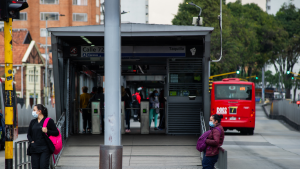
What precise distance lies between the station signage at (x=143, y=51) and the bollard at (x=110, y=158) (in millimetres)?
6915

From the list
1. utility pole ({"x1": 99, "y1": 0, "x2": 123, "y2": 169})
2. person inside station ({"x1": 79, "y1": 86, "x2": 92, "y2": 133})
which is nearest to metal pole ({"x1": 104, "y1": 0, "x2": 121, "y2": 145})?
utility pole ({"x1": 99, "y1": 0, "x2": 123, "y2": 169})

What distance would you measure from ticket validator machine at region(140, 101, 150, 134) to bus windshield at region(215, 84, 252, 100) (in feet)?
29.3

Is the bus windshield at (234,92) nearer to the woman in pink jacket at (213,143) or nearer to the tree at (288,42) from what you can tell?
the woman in pink jacket at (213,143)

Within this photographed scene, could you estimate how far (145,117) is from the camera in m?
14.7

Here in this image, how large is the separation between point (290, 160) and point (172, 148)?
3.36 m

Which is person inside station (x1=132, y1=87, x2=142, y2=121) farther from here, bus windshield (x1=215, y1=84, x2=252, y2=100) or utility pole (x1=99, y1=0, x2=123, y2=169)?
utility pole (x1=99, y1=0, x2=123, y2=169)

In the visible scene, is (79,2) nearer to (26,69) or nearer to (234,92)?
(26,69)

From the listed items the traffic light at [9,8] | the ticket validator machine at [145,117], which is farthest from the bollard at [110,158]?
the ticket validator machine at [145,117]

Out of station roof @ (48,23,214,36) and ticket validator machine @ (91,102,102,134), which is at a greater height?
station roof @ (48,23,214,36)

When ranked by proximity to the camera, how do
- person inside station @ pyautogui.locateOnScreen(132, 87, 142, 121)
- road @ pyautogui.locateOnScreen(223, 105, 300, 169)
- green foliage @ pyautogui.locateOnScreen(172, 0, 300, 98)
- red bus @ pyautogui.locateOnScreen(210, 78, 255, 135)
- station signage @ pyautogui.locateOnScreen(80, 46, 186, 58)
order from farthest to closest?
green foliage @ pyautogui.locateOnScreen(172, 0, 300, 98) < red bus @ pyautogui.locateOnScreen(210, 78, 255, 135) < person inside station @ pyautogui.locateOnScreen(132, 87, 142, 121) < station signage @ pyautogui.locateOnScreen(80, 46, 186, 58) < road @ pyautogui.locateOnScreen(223, 105, 300, 169)

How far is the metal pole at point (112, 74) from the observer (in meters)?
6.46

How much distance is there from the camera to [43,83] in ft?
213

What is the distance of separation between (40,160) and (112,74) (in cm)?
194

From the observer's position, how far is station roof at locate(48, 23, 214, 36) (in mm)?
11562
